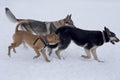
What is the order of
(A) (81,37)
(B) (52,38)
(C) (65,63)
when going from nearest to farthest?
1. (B) (52,38)
2. (C) (65,63)
3. (A) (81,37)

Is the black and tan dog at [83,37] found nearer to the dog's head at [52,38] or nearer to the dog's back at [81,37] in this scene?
the dog's back at [81,37]

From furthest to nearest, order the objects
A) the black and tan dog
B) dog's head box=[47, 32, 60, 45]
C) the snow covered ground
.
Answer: the black and tan dog, dog's head box=[47, 32, 60, 45], the snow covered ground

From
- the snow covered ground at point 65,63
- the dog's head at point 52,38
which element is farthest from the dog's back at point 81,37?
the snow covered ground at point 65,63

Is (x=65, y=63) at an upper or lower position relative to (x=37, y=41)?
lower

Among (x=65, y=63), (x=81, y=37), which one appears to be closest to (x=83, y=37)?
(x=81, y=37)

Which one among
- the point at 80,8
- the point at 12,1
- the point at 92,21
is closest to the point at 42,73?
the point at 92,21

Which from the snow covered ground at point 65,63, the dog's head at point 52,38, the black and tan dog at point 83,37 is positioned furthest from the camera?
the black and tan dog at point 83,37

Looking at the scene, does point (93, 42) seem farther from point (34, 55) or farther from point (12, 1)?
point (12, 1)

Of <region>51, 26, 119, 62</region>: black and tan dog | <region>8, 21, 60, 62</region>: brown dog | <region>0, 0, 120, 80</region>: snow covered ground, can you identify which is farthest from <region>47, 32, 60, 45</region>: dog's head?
<region>0, 0, 120, 80</region>: snow covered ground

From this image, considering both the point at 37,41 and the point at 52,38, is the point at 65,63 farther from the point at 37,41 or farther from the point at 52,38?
the point at 37,41

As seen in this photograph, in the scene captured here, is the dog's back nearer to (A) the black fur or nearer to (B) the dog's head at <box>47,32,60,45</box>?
(A) the black fur

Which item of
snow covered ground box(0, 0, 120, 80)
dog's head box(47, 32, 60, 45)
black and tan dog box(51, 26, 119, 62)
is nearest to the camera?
snow covered ground box(0, 0, 120, 80)

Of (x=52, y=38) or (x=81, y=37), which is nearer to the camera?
(x=52, y=38)

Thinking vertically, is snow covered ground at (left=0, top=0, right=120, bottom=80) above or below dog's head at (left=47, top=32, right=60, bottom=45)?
below
